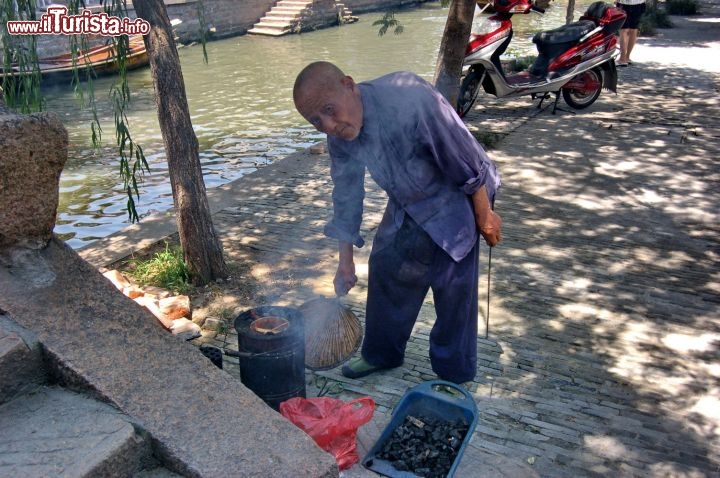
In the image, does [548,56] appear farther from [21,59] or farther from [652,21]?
[652,21]

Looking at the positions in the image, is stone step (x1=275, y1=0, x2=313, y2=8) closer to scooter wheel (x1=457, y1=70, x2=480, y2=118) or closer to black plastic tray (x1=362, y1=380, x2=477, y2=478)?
scooter wheel (x1=457, y1=70, x2=480, y2=118)

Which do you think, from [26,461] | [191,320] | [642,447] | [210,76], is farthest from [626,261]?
[210,76]

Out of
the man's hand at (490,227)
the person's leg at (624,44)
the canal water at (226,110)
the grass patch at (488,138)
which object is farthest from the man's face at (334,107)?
the person's leg at (624,44)

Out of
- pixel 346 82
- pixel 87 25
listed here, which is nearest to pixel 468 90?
pixel 87 25

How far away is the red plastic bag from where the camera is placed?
10.1 ft

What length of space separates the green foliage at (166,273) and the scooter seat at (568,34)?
22.4 ft

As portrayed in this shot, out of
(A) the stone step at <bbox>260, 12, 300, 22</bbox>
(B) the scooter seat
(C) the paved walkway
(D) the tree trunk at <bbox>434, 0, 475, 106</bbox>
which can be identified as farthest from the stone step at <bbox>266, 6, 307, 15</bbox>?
(D) the tree trunk at <bbox>434, 0, 475, 106</bbox>

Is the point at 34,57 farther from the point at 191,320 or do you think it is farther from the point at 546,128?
the point at 546,128

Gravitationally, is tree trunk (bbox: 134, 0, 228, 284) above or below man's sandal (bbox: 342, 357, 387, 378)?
above

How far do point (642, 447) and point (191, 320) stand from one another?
2.92m

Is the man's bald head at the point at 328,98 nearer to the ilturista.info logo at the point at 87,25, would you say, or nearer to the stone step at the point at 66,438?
the stone step at the point at 66,438

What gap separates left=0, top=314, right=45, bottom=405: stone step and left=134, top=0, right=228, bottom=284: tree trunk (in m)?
2.22

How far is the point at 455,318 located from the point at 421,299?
0.23 m

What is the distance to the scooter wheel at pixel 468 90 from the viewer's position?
9.54 meters
